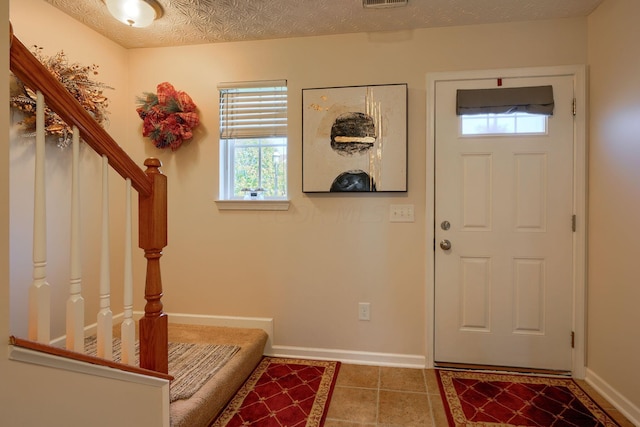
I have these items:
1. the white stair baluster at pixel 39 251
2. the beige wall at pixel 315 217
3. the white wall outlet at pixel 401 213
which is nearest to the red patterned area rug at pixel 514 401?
the beige wall at pixel 315 217

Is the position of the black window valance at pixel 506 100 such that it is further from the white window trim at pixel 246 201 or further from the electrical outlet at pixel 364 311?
the electrical outlet at pixel 364 311

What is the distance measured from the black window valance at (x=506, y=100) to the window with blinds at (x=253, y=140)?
1.31m

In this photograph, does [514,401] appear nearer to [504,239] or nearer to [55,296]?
[504,239]

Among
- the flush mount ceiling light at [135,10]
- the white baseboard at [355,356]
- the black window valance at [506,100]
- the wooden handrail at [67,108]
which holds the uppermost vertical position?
the flush mount ceiling light at [135,10]

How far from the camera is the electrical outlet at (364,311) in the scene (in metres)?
2.38

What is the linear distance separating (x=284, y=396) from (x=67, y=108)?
1827 mm

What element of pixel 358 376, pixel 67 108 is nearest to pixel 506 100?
pixel 358 376

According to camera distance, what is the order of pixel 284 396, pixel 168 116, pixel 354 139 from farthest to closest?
pixel 168 116
pixel 354 139
pixel 284 396

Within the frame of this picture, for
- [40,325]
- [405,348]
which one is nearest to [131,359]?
[40,325]

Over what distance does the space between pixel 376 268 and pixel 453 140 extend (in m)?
1.07

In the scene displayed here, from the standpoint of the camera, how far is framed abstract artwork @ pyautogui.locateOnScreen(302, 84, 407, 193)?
228 cm

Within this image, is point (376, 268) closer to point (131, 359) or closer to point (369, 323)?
point (369, 323)

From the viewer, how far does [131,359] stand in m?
1.25

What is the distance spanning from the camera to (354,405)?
1.88 meters
